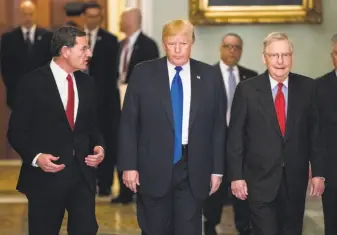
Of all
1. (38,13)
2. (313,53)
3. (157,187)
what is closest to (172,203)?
(157,187)

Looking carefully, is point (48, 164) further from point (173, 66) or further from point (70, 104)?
point (173, 66)

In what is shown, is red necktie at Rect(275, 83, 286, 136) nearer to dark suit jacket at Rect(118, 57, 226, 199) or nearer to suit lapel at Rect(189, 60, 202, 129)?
dark suit jacket at Rect(118, 57, 226, 199)

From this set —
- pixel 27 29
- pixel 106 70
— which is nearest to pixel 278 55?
pixel 106 70

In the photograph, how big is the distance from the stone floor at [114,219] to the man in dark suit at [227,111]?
22cm

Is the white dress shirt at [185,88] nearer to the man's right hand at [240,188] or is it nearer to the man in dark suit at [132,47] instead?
the man's right hand at [240,188]

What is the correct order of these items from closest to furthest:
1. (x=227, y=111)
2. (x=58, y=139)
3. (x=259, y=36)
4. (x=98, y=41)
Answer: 1. (x=58, y=139)
2. (x=227, y=111)
3. (x=259, y=36)
4. (x=98, y=41)

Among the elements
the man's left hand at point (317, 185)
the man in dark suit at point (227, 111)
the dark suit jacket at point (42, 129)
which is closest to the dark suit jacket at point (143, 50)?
the man in dark suit at point (227, 111)

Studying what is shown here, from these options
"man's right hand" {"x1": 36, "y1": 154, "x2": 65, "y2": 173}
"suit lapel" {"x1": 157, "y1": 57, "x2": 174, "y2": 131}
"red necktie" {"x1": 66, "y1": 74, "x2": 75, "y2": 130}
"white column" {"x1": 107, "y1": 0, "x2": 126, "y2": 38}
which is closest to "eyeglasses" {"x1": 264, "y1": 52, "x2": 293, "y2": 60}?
"suit lapel" {"x1": 157, "y1": 57, "x2": 174, "y2": 131}

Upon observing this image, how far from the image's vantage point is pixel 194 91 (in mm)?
4484

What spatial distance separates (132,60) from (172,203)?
2.87 meters

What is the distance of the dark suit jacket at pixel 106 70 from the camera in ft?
24.7

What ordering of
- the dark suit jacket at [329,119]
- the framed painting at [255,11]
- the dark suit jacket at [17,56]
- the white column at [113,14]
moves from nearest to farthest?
the dark suit jacket at [329,119] → the framed painting at [255,11] → the dark suit jacket at [17,56] → the white column at [113,14]

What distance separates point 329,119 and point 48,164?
174 centimetres

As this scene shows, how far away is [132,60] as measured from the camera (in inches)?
285
